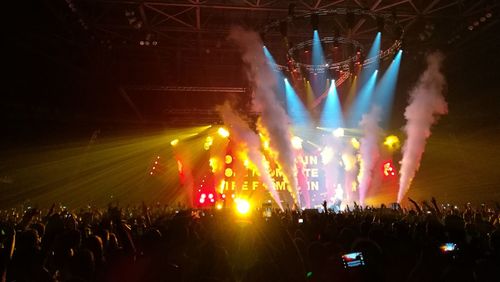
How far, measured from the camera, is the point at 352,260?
3.12m

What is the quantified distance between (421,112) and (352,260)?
13.5 meters

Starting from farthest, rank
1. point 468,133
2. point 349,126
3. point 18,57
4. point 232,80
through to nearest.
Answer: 1. point 349,126
2. point 232,80
3. point 468,133
4. point 18,57

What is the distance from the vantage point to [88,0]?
36.1 ft

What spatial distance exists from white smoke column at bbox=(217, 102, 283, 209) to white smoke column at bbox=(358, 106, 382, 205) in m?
4.33

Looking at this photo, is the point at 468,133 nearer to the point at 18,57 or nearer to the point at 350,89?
the point at 350,89

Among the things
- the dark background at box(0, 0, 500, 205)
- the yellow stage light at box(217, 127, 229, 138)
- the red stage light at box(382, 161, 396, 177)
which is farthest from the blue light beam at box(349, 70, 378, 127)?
the yellow stage light at box(217, 127, 229, 138)

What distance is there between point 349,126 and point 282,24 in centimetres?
941

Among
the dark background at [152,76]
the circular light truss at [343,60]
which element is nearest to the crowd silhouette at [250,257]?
the circular light truss at [343,60]

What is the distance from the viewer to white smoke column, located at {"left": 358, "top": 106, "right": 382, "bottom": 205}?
706 inches

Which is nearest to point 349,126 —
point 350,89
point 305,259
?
point 350,89

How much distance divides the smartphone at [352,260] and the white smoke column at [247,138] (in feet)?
48.7

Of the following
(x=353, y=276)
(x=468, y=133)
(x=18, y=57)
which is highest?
(x=18, y=57)

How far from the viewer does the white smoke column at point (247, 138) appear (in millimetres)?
18413

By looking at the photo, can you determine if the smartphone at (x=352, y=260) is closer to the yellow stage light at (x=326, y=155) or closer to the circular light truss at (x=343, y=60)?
the circular light truss at (x=343, y=60)
